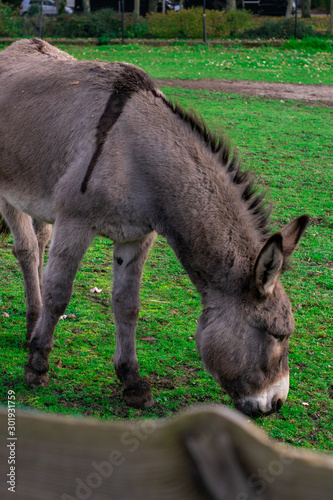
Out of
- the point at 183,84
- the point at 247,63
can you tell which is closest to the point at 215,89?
the point at 183,84

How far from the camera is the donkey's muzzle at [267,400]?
10.3ft

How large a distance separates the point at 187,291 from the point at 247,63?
15120 millimetres

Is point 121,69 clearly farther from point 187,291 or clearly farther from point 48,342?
point 187,291

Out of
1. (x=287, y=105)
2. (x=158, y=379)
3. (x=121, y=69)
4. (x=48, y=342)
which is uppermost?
(x=121, y=69)

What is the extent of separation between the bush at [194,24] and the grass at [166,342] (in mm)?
19888

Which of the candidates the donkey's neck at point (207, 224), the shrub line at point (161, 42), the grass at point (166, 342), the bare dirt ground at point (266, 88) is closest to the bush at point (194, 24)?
the shrub line at point (161, 42)

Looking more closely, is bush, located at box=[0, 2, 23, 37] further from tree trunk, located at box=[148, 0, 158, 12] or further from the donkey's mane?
the donkey's mane

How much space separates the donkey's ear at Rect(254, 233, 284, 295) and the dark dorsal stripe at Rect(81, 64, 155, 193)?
112 cm

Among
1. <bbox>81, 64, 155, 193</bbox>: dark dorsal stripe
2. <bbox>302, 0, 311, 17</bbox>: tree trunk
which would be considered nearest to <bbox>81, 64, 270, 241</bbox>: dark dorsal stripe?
<bbox>81, 64, 155, 193</bbox>: dark dorsal stripe

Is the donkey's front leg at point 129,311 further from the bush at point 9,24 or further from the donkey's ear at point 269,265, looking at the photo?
the bush at point 9,24

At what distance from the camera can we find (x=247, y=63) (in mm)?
18859

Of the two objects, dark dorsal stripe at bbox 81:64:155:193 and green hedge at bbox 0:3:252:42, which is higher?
green hedge at bbox 0:3:252:42

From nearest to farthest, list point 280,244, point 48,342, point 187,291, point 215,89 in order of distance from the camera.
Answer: point 280,244
point 48,342
point 187,291
point 215,89

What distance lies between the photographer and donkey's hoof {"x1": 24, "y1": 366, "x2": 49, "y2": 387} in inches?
152
